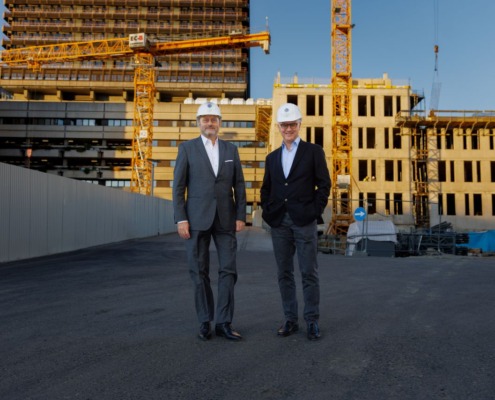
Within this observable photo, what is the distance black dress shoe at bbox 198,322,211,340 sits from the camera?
3.68m

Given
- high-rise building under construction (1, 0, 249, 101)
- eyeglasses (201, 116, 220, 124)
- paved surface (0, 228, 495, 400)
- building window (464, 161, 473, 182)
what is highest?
high-rise building under construction (1, 0, 249, 101)

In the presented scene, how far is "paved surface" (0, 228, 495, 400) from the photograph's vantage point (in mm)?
2582

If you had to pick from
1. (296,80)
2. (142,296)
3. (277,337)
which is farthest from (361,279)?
(296,80)

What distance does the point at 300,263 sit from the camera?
398cm

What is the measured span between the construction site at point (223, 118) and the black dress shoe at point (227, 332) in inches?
524

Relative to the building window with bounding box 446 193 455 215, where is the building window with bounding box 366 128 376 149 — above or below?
above

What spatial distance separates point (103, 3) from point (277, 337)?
8808 cm

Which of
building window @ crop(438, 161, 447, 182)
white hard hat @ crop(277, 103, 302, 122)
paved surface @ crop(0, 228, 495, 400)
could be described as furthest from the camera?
building window @ crop(438, 161, 447, 182)

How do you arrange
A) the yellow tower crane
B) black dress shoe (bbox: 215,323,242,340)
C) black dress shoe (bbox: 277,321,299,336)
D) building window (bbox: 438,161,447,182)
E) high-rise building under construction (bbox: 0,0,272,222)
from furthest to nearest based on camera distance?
high-rise building under construction (bbox: 0,0,272,222), the yellow tower crane, building window (bbox: 438,161,447,182), black dress shoe (bbox: 277,321,299,336), black dress shoe (bbox: 215,323,242,340)

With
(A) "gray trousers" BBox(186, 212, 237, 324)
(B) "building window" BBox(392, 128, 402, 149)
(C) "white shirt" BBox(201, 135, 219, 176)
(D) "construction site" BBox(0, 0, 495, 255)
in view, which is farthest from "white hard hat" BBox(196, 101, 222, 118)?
(B) "building window" BBox(392, 128, 402, 149)

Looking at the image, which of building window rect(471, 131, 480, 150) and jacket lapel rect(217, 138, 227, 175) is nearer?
jacket lapel rect(217, 138, 227, 175)

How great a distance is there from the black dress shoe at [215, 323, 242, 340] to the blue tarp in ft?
64.6

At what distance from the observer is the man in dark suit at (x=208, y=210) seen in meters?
3.83

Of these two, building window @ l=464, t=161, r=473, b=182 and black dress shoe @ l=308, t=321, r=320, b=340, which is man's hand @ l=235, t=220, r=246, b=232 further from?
building window @ l=464, t=161, r=473, b=182
